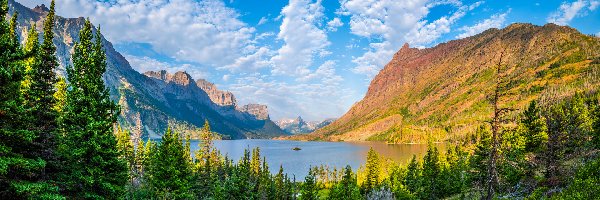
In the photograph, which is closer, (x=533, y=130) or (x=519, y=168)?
(x=519, y=168)

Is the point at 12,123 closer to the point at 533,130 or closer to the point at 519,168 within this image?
the point at 519,168

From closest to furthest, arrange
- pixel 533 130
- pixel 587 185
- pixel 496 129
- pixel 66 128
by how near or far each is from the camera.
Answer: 1. pixel 587 185
2. pixel 496 129
3. pixel 66 128
4. pixel 533 130

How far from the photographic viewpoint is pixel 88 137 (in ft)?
88.9

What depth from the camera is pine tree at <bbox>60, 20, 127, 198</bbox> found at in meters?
26.5

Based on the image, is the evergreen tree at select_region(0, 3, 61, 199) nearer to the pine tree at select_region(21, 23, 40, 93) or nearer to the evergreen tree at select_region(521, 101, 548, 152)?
the pine tree at select_region(21, 23, 40, 93)

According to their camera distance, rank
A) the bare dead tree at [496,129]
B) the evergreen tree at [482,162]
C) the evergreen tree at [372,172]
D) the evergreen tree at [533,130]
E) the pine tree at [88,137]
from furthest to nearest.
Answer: the evergreen tree at [372,172] → the evergreen tree at [533,130] → the pine tree at [88,137] → the evergreen tree at [482,162] → the bare dead tree at [496,129]

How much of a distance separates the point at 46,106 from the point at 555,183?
126ft

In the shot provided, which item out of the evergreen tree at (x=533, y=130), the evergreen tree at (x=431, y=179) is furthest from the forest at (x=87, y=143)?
the evergreen tree at (x=431, y=179)

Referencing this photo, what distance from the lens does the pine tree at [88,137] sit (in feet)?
86.8

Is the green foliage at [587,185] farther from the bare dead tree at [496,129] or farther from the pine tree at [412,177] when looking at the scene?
the pine tree at [412,177]

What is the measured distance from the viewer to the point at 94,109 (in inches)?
1083

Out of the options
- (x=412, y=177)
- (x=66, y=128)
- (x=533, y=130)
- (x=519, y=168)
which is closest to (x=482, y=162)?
(x=519, y=168)

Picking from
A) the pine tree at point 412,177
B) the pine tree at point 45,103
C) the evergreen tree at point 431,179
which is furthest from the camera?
the pine tree at point 412,177

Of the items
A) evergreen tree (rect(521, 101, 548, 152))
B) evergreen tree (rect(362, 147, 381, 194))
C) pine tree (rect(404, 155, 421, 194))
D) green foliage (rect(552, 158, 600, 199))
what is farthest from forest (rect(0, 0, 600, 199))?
evergreen tree (rect(362, 147, 381, 194))
